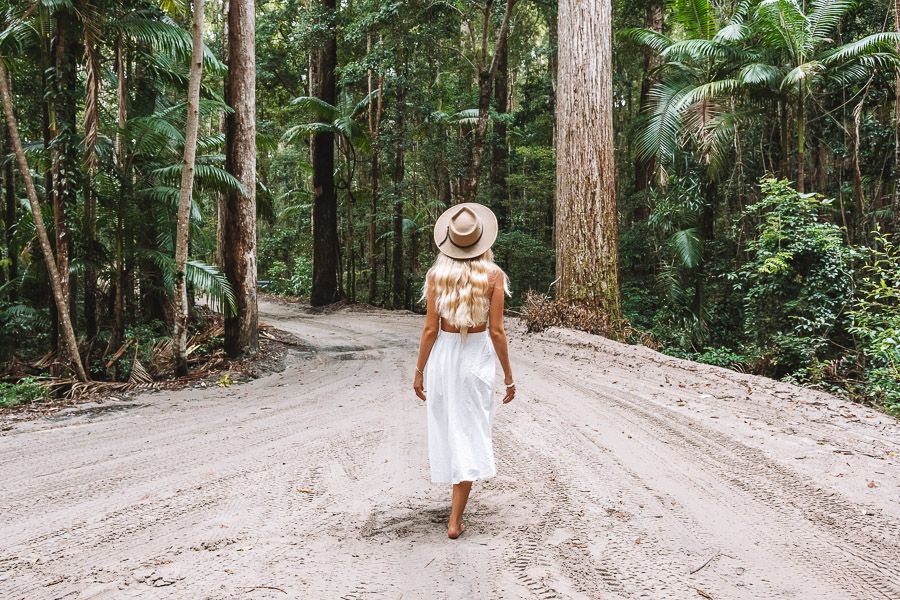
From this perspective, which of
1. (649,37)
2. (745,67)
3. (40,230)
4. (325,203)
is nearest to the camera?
(40,230)

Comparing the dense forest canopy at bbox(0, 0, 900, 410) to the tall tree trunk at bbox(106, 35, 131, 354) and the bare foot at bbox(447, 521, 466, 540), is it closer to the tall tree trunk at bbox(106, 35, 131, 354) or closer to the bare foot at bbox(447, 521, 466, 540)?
the tall tree trunk at bbox(106, 35, 131, 354)

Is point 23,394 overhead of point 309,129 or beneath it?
beneath

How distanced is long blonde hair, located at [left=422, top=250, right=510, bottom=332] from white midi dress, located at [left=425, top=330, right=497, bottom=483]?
0.11 meters

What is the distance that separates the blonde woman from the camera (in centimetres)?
328

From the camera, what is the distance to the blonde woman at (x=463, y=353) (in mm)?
3277

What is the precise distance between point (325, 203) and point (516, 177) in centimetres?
637

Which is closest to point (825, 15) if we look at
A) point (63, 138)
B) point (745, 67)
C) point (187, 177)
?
point (745, 67)

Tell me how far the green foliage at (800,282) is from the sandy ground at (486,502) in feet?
10.0

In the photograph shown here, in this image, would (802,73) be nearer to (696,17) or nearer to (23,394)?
(696,17)

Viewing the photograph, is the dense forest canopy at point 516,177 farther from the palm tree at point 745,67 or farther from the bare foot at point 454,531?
the bare foot at point 454,531

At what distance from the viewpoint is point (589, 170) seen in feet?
32.7

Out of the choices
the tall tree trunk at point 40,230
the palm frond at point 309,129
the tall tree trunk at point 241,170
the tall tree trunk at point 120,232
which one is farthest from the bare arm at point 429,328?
the palm frond at point 309,129

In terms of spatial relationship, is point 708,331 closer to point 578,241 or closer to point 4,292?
point 578,241

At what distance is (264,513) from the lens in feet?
11.9
